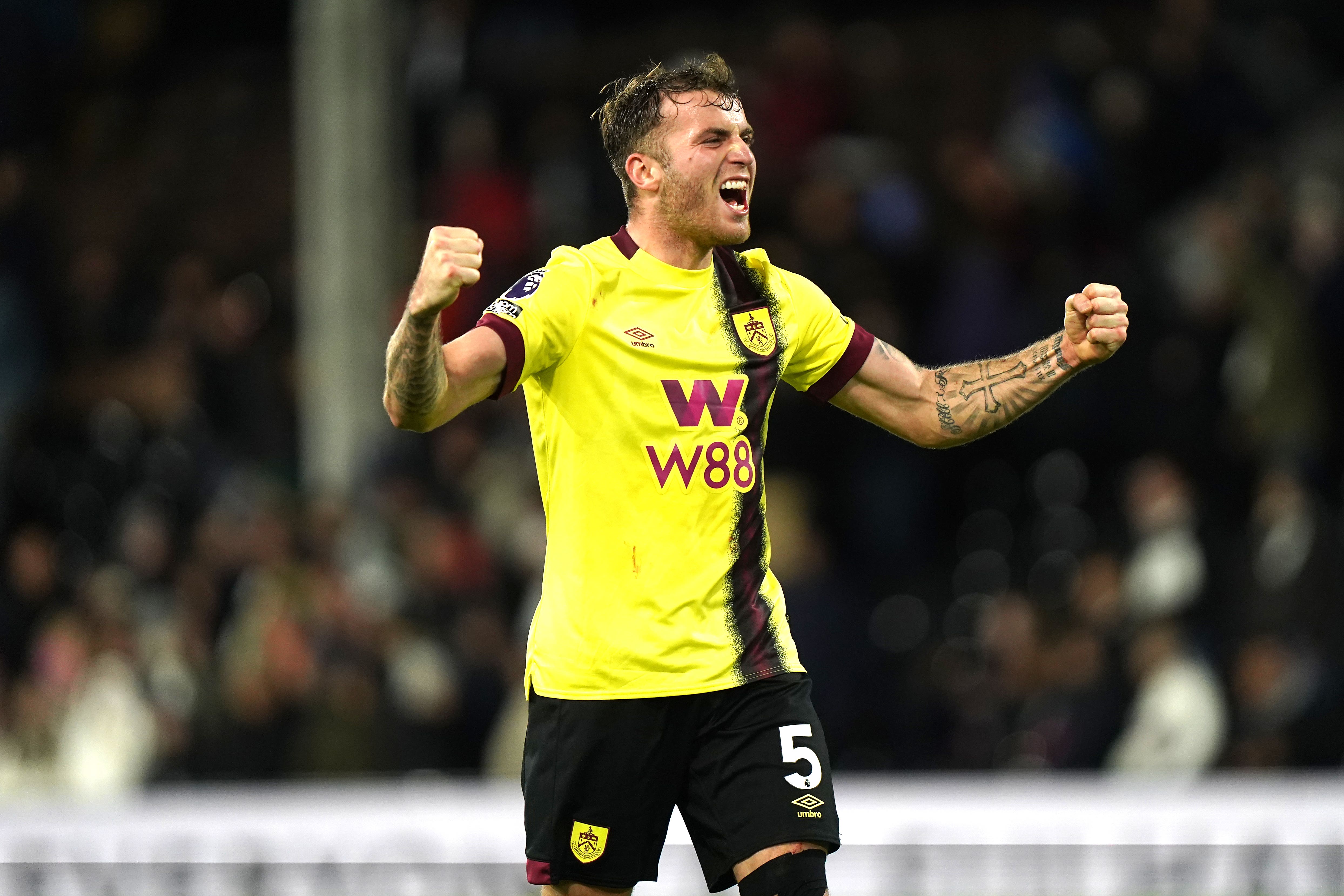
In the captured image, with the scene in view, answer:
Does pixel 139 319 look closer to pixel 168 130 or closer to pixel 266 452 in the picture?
pixel 266 452

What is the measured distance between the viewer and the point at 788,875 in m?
4.57

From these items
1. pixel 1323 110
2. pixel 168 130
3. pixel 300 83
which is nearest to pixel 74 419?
pixel 300 83

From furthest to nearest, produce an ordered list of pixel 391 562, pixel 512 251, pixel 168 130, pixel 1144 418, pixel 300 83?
pixel 168 130 < pixel 300 83 < pixel 512 251 < pixel 391 562 < pixel 1144 418

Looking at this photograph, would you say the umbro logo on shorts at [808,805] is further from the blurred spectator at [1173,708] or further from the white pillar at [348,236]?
the white pillar at [348,236]

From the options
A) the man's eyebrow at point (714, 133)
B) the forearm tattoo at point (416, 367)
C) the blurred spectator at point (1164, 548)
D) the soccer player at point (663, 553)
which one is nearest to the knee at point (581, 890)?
the soccer player at point (663, 553)

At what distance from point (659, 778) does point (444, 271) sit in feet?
4.40

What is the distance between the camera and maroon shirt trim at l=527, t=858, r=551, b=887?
4730mm

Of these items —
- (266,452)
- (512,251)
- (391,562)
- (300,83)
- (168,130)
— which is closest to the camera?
(391,562)

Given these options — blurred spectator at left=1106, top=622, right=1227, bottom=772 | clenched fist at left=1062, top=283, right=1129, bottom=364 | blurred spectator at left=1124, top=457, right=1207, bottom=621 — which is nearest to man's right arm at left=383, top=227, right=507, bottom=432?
clenched fist at left=1062, top=283, right=1129, bottom=364

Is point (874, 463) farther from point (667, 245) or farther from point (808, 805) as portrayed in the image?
point (808, 805)

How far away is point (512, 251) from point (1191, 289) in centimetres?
428

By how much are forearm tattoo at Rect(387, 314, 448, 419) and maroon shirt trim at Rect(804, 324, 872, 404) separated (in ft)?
3.80

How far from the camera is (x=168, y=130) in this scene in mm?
16984

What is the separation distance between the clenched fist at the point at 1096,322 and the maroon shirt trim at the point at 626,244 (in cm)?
106
